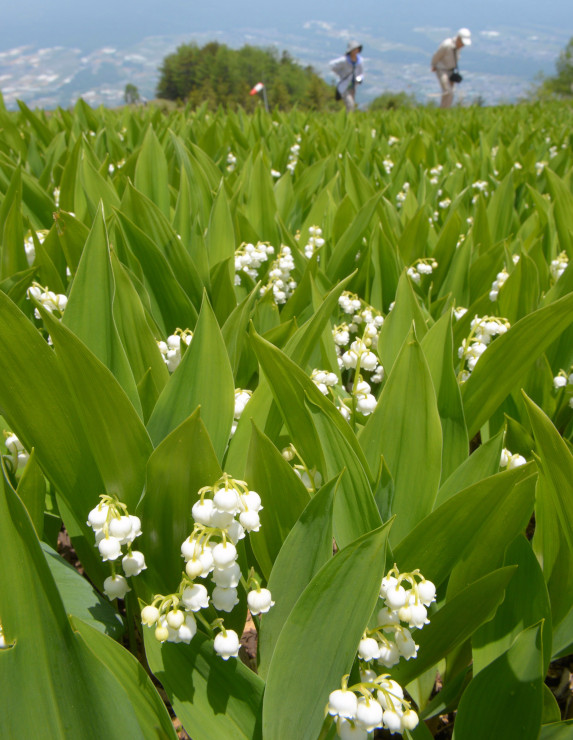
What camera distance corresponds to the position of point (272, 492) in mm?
1012

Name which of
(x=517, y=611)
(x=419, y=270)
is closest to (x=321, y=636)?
(x=517, y=611)

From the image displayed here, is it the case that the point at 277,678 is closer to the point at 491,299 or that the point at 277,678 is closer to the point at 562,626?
the point at 562,626

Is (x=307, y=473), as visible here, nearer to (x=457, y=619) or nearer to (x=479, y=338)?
(x=457, y=619)

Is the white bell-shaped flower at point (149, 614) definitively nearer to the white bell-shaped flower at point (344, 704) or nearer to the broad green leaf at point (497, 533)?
the white bell-shaped flower at point (344, 704)

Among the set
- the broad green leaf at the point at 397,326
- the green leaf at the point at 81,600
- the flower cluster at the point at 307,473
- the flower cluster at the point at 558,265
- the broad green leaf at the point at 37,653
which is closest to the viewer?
the broad green leaf at the point at 37,653

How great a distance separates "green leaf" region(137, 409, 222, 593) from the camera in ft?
2.87

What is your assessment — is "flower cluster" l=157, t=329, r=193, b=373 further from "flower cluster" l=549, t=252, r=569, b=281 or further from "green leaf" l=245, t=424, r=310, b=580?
"flower cluster" l=549, t=252, r=569, b=281

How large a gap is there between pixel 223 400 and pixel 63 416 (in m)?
0.27

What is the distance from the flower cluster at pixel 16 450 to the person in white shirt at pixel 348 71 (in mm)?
12698

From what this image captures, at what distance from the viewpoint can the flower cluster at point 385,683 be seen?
732 mm

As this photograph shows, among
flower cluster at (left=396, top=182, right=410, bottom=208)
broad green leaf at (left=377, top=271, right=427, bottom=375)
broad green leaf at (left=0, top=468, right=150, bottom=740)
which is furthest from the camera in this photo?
flower cluster at (left=396, top=182, right=410, bottom=208)

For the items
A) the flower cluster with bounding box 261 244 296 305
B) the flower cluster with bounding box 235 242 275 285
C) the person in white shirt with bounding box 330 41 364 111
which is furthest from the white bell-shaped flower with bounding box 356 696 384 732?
the person in white shirt with bounding box 330 41 364 111

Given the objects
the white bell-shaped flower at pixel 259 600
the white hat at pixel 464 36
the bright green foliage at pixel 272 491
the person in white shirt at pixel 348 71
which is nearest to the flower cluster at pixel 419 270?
the bright green foliage at pixel 272 491

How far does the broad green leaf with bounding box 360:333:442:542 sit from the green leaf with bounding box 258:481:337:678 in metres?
0.24
